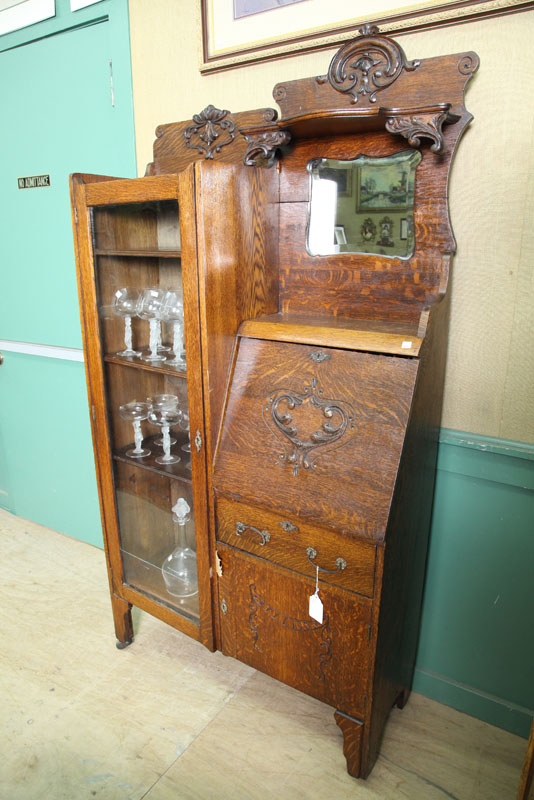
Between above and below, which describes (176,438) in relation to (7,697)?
above

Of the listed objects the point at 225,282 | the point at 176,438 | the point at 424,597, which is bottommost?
the point at 424,597

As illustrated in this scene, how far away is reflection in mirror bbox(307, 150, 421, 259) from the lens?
4.90 feet

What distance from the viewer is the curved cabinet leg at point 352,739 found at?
1.47m

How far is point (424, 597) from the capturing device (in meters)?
1.83

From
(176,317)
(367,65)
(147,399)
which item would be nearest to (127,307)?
(176,317)

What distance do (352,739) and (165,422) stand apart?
113cm

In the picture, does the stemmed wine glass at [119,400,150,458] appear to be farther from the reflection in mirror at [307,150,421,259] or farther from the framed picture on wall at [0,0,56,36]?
the framed picture on wall at [0,0,56,36]

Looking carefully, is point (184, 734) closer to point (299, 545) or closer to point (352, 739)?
point (352, 739)

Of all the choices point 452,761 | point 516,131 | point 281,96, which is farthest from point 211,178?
point 452,761

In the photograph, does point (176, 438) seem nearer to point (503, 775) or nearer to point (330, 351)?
point (330, 351)

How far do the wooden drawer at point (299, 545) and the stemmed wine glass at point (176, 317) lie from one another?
0.51 m

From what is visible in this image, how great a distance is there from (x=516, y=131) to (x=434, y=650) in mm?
1646

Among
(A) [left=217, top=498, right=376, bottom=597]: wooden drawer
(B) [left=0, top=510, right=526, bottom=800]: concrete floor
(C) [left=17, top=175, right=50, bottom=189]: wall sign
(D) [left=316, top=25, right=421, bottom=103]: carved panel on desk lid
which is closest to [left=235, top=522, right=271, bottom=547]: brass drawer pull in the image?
(A) [left=217, top=498, right=376, bottom=597]: wooden drawer

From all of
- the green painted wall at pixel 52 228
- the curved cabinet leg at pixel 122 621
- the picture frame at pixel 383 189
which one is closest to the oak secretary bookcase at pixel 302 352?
the picture frame at pixel 383 189
